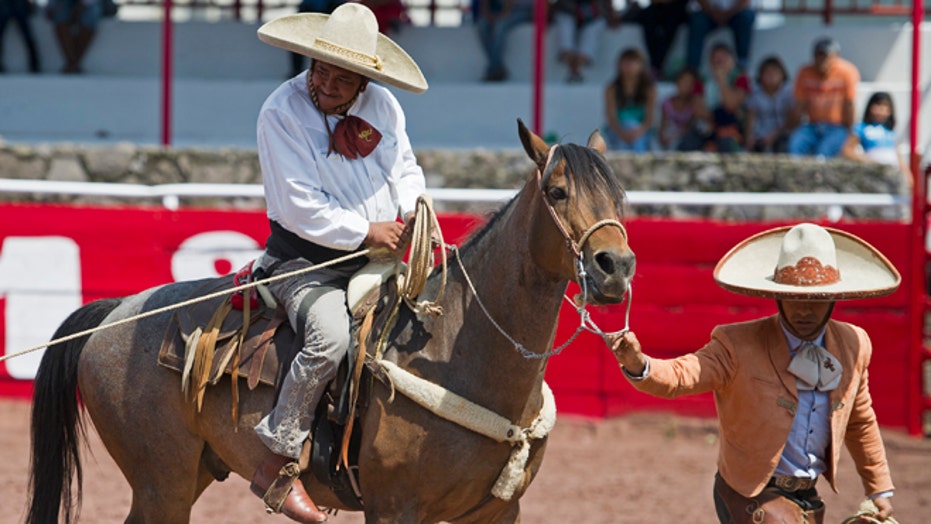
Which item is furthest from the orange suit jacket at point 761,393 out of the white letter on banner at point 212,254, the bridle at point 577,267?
the white letter on banner at point 212,254

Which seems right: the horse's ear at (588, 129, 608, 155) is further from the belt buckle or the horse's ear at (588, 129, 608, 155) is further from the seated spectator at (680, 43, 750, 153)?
the seated spectator at (680, 43, 750, 153)

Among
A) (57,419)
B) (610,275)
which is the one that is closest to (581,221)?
(610,275)

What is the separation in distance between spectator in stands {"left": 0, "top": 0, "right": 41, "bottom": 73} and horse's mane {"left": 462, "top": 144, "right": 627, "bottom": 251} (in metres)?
10.1

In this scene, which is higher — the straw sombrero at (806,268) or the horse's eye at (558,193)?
the horse's eye at (558,193)

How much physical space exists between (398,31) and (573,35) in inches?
69.3

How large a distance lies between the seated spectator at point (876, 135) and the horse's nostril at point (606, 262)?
24.3 feet

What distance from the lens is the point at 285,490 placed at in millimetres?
4637

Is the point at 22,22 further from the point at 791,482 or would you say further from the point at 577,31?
the point at 791,482

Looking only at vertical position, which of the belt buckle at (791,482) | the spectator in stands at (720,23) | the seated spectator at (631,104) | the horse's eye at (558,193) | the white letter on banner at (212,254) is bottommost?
the white letter on banner at (212,254)

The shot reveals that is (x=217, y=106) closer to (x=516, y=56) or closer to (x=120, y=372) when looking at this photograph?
(x=516, y=56)

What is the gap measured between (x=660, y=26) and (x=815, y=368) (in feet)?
28.1

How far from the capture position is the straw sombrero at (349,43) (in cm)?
462

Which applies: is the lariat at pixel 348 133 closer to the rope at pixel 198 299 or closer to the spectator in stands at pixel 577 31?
the rope at pixel 198 299

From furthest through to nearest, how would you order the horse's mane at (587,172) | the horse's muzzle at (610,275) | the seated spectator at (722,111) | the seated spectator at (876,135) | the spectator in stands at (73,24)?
the spectator in stands at (73,24)
the seated spectator at (722,111)
the seated spectator at (876,135)
the horse's mane at (587,172)
the horse's muzzle at (610,275)
